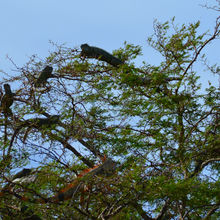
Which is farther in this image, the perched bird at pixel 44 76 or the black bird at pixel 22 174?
the perched bird at pixel 44 76

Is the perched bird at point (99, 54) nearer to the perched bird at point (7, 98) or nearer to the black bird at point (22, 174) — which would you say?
the perched bird at point (7, 98)

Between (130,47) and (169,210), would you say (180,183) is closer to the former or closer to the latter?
(169,210)

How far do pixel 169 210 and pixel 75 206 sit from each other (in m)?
2.47

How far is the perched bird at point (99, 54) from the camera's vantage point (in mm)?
9007

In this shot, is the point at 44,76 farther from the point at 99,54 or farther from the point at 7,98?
the point at 99,54

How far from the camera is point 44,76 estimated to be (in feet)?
28.3

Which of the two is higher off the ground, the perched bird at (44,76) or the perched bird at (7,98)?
the perched bird at (44,76)

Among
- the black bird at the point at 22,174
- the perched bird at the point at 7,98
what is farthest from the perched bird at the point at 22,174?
the perched bird at the point at 7,98

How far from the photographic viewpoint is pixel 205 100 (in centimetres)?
820

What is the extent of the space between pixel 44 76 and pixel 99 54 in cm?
163

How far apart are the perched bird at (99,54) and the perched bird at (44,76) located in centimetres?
105

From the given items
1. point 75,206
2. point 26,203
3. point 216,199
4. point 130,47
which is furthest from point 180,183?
point 130,47

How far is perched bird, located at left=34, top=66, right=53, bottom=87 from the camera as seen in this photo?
857cm

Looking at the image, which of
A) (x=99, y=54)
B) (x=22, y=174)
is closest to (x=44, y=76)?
(x=99, y=54)
